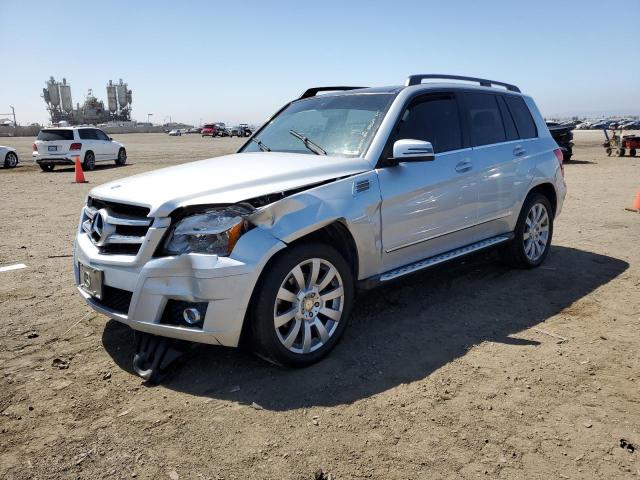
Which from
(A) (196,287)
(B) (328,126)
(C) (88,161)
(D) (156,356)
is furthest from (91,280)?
(C) (88,161)

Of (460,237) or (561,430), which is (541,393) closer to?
(561,430)

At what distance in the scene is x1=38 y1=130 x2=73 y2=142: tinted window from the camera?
18766mm

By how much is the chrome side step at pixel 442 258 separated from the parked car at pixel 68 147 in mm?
17679

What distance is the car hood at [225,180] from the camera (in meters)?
3.16

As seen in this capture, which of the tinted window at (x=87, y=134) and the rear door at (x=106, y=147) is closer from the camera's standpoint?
the tinted window at (x=87, y=134)

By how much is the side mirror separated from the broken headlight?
127 centimetres

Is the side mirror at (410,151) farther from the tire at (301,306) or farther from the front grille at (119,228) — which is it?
the front grille at (119,228)

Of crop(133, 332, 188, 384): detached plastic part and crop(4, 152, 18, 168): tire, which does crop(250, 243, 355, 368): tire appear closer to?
crop(133, 332, 188, 384): detached plastic part

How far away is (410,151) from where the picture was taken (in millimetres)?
3752

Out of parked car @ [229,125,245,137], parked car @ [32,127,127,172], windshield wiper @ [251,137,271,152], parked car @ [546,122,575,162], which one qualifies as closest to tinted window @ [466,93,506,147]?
windshield wiper @ [251,137,271,152]

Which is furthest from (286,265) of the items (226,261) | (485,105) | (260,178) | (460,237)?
(485,105)

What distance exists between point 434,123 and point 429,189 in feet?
2.24

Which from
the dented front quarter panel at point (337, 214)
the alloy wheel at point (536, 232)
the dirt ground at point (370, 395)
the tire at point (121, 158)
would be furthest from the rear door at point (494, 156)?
the tire at point (121, 158)

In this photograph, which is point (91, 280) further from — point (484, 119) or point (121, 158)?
point (121, 158)
